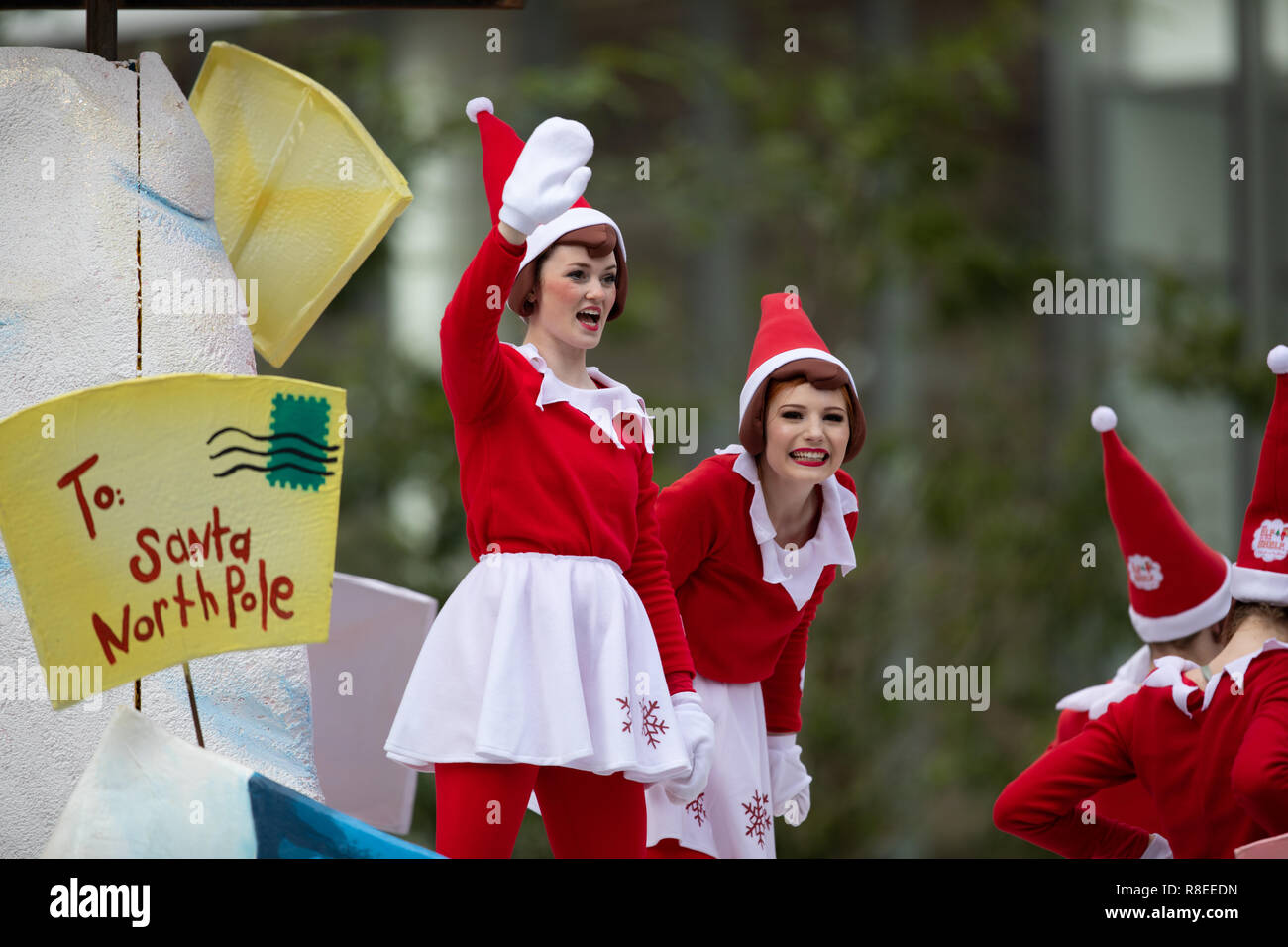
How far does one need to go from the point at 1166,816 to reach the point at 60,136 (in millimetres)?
1954

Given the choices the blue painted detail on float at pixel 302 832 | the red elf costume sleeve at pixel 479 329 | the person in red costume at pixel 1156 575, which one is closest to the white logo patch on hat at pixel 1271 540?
the person in red costume at pixel 1156 575

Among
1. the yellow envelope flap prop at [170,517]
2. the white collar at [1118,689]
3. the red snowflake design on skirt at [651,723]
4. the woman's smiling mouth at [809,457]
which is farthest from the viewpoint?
the white collar at [1118,689]

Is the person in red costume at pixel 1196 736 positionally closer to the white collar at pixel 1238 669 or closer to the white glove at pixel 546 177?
the white collar at pixel 1238 669

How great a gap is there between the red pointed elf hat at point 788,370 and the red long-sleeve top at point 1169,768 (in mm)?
591

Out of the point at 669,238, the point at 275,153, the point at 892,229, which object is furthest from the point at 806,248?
the point at 275,153

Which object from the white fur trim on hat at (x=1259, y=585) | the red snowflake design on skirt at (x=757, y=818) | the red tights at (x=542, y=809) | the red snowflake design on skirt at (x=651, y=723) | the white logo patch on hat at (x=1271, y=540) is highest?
the white logo patch on hat at (x=1271, y=540)

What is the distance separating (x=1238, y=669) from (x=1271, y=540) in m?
0.23

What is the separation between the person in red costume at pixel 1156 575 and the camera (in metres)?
2.73

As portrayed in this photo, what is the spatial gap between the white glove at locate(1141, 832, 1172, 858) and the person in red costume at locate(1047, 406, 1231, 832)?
29 mm

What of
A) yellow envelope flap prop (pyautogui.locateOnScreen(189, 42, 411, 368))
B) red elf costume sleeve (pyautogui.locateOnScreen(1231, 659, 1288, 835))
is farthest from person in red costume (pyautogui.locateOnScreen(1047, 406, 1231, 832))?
yellow envelope flap prop (pyautogui.locateOnScreen(189, 42, 411, 368))

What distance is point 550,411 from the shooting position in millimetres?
2391

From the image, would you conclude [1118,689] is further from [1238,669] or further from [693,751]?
[693,751]

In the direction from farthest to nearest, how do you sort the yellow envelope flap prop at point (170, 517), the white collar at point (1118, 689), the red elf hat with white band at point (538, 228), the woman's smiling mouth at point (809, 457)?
1. the white collar at point (1118, 689)
2. the woman's smiling mouth at point (809, 457)
3. the red elf hat with white band at point (538, 228)
4. the yellow envelope flap prop at point (170, 517)

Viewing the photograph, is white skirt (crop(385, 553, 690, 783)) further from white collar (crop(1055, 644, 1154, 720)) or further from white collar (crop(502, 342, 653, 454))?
white collar (crop(1055, 644, 1154, 720))
